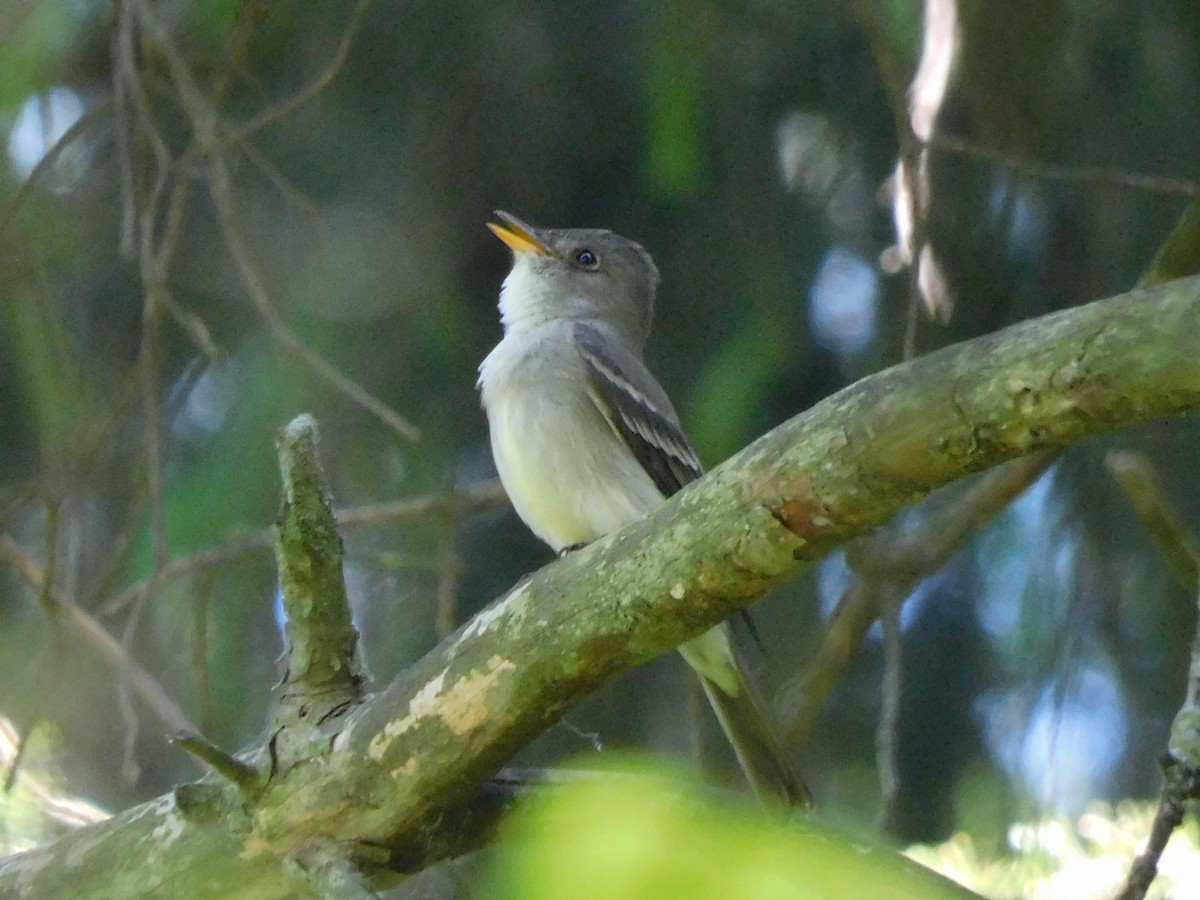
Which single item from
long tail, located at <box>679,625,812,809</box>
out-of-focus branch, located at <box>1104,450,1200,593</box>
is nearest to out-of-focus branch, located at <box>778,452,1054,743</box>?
long tail, located at <box>679,625,812,809</box>

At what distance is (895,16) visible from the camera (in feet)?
11.6

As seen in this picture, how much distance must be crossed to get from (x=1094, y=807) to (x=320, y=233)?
2.53m

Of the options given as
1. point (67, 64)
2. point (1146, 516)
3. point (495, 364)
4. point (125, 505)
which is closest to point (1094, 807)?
point (1146, 516)

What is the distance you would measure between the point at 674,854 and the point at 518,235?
7.47 feet

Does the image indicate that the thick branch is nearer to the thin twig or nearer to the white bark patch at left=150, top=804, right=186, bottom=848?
the white bark patch at left=150, top=804, right=186, bottom=848

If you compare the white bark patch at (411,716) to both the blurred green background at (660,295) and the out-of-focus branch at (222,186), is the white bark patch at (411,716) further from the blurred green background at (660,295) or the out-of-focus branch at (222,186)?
the blurred green background at (660,295)

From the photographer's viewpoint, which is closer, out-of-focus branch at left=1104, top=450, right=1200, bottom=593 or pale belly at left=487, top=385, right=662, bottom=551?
out-of-focus branch at left=1104, top=450, right=1200, bottom=593

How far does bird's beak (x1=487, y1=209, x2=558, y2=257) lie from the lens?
4.03 meters

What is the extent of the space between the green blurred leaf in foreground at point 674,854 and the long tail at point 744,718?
16.7 inches

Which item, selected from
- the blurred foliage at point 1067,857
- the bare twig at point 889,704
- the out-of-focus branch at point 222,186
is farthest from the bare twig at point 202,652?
the blurred foliage at point 1067,857

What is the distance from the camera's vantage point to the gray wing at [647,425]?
3.67 meters

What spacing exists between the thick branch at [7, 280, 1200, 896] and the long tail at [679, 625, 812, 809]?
0.91 metres

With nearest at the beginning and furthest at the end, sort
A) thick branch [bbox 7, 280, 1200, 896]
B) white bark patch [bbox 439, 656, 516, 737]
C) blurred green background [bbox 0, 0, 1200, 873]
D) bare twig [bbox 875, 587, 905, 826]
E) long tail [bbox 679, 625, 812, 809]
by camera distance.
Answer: thick branch [bbox 7, 280, 1200, 896]
white bark patch [bbox 439, 656, 516, 737]
bare twig [bbox 875, 587, 905, 826]
long tail [bbox 679, 625, 812, 809]
blurred green background [bbox 0, 0, 1200, 873]

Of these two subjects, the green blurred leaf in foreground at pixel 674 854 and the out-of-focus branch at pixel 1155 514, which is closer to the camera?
the green blurred leaf in foreground at pixel 674 854
